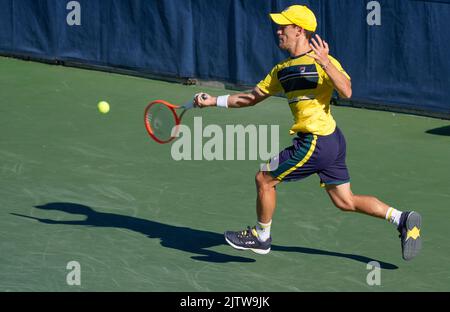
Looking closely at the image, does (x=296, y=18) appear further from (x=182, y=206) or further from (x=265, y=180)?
(x=182, y=206)

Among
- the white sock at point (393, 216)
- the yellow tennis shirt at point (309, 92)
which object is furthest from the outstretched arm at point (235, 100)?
the white sock at point (393, 216)

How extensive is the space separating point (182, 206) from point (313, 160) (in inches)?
88.9

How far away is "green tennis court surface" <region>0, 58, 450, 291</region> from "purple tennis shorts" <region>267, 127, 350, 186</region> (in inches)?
30.4

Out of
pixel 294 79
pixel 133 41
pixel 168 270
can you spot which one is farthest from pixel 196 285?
pixel 133 41

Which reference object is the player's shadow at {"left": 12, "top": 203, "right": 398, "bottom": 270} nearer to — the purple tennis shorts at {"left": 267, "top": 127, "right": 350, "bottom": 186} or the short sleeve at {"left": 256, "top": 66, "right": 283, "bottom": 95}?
the purple tennis shorts at {"left": 267, "top": 127, "right": 350, "bottom": 186}

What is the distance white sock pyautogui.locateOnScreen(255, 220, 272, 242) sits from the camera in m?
9.41

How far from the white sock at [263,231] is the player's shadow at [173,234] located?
0.70 feet

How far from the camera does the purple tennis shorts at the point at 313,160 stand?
29.8ft

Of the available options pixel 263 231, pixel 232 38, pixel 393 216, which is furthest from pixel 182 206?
pixel 232 38

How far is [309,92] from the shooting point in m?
9.04

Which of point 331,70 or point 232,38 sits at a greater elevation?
point 232,38

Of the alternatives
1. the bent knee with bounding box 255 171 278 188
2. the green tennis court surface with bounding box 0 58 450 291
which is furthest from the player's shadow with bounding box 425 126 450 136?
the bent knee with bounding box 255 171 278 188

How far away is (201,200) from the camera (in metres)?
11.2
